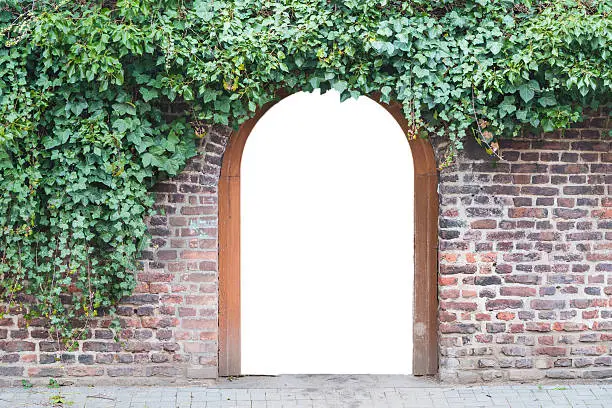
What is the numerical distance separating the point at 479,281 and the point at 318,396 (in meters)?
1.63

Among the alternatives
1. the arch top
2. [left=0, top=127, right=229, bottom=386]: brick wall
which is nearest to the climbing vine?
[left=0, top=127, right=229, bottom=386]: brick wall

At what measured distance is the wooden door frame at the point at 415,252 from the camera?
6.79m

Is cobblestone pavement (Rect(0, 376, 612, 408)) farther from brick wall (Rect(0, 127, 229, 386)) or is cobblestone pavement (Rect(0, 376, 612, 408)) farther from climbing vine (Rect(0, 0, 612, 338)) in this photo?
climbing vine (Rect(0, 0, 612, 338))

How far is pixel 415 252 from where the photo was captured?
6973mm

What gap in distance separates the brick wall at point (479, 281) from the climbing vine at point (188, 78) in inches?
12.5

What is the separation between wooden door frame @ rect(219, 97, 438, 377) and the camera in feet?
22.3

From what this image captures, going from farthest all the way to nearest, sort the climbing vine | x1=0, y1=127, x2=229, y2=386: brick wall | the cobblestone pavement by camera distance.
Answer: x1=0, y1=127, x2=229, y2=386: brick wall, the cobblestone pavement, the climbing vine

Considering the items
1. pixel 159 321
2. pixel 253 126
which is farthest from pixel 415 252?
pixel 159 321

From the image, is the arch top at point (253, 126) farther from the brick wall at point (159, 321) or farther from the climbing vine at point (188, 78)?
the climbing vine at point (188, 78)

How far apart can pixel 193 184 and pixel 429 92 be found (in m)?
2.02

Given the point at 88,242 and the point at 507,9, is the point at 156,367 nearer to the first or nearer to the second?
the point at 88,242

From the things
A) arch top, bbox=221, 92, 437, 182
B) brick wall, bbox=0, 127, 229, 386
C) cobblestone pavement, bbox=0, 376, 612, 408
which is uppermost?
arch top, bbox=221, 92, 437, 182

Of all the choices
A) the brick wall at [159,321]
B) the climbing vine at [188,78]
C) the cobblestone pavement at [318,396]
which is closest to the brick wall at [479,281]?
the brick wall at [159,321]

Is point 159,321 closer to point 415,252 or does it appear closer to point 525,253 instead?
point 415,252
